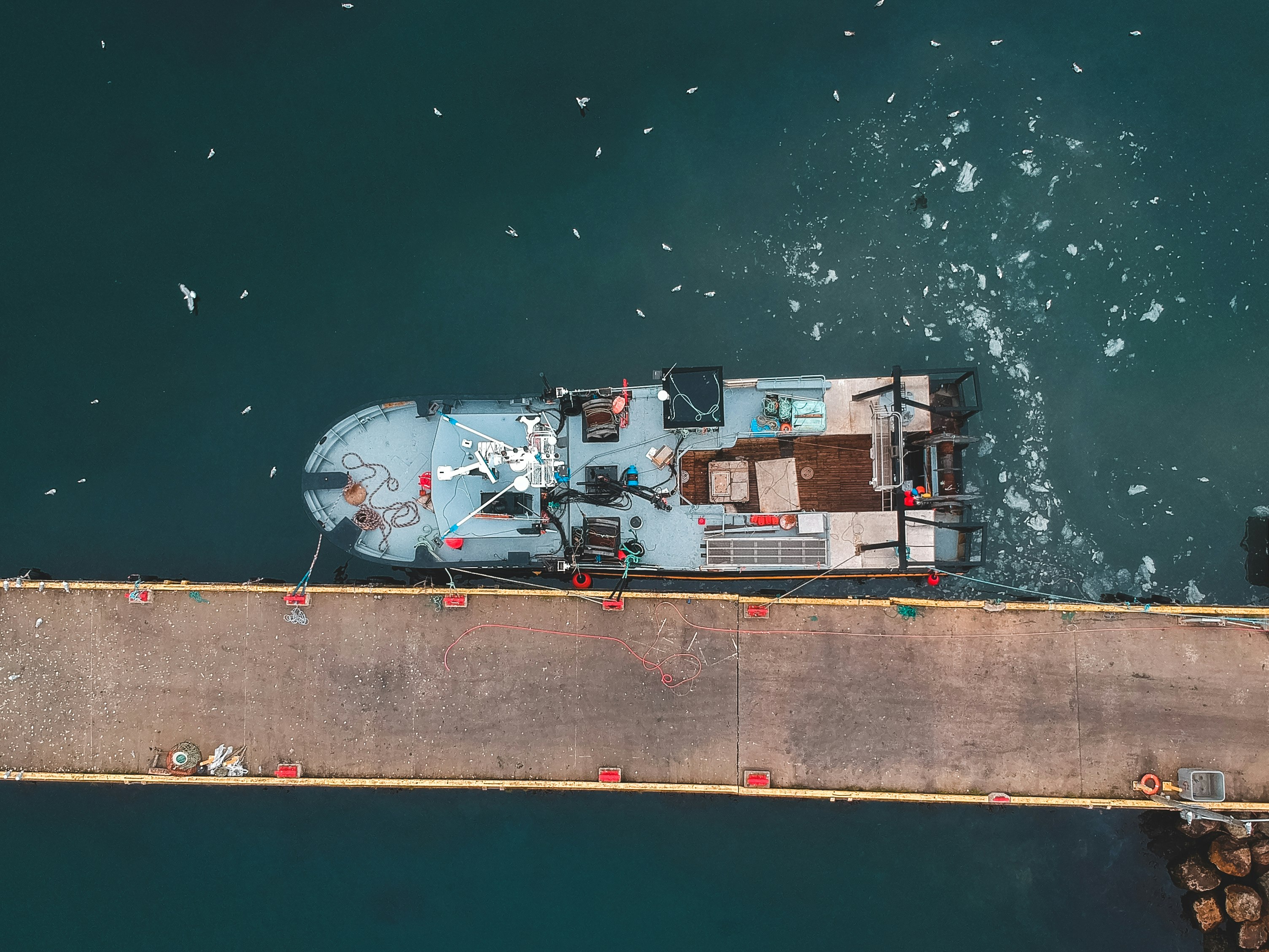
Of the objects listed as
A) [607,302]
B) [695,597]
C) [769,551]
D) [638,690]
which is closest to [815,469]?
[769,551]

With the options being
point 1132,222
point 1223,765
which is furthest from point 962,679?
point 1132,222

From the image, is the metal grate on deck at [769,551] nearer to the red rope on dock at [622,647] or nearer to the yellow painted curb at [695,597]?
the yellow painted curb at [695,597]

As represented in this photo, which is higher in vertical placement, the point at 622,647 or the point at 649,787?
the point at 622,647

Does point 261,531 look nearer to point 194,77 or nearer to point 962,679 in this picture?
point 194,77

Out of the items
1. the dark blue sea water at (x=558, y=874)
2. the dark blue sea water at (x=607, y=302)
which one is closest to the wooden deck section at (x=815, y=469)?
the dark blue sea water at (x=607, y=302)

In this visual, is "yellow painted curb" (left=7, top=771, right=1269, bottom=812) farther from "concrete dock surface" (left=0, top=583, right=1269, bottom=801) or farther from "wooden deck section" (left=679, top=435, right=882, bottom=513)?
"wooden deck section" (left=679, top=435, right=882, bottom=513)

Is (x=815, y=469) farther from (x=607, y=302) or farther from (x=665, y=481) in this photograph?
(x=607, y=302)
